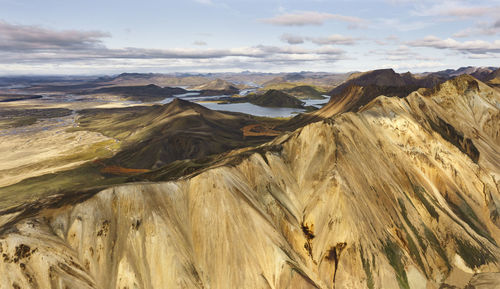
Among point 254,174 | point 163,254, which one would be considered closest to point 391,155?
point 254,174

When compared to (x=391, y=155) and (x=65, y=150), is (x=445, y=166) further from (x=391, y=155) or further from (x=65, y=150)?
(x=65, y=150)

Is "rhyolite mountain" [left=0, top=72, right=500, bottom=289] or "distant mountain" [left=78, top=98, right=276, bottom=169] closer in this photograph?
"rhyolite mountain" [left=0, top=72, right=500, bottom=289]

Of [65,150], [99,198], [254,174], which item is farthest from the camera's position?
[65,150]

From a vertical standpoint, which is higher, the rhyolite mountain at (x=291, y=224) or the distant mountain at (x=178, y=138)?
the rhyolite mountain at (x=291, y=224)

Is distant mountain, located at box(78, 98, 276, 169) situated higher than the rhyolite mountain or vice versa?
the rhyolite mountain

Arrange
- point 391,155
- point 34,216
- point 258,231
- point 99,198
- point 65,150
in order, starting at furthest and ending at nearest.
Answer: point 65,150
point 391,155
point 258,231
point 99,198
point 34,216

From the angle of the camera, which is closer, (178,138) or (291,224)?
(291,224)

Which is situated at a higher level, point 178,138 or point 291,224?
point 291,224

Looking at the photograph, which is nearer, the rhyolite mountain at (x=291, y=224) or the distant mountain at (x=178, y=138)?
the rhyolite mountain at (x=291, y=224)
